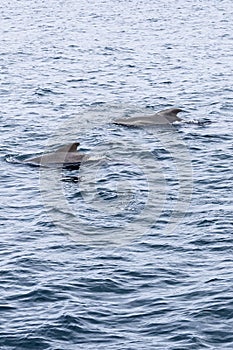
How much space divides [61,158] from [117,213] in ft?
18.0

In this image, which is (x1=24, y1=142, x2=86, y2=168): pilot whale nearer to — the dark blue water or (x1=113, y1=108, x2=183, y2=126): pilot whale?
the dark blue water

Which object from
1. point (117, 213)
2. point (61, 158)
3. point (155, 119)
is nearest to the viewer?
point (117, 213)

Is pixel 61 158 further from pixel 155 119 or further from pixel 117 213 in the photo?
pixel 155 119

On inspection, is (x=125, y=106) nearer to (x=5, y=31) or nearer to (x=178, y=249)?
(x=178, y=249)

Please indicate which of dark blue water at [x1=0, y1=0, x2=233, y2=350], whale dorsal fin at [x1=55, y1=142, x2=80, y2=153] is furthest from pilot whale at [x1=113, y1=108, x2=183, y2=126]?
whale dorsal fin at [x1=55, y1=142, x2=80, y2=153]

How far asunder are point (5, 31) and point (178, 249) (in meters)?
51.1

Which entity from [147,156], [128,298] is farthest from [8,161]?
[128,298]

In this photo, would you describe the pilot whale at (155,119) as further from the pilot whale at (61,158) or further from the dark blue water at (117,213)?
the pilot whale at (61,158)

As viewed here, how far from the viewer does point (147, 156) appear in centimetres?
3105

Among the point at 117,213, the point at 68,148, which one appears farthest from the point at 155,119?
the point at 117,213

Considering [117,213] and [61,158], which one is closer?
[117,213]

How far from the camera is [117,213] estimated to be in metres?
25.1

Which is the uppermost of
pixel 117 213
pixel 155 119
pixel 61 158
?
pixel 117 213

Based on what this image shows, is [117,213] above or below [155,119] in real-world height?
above
